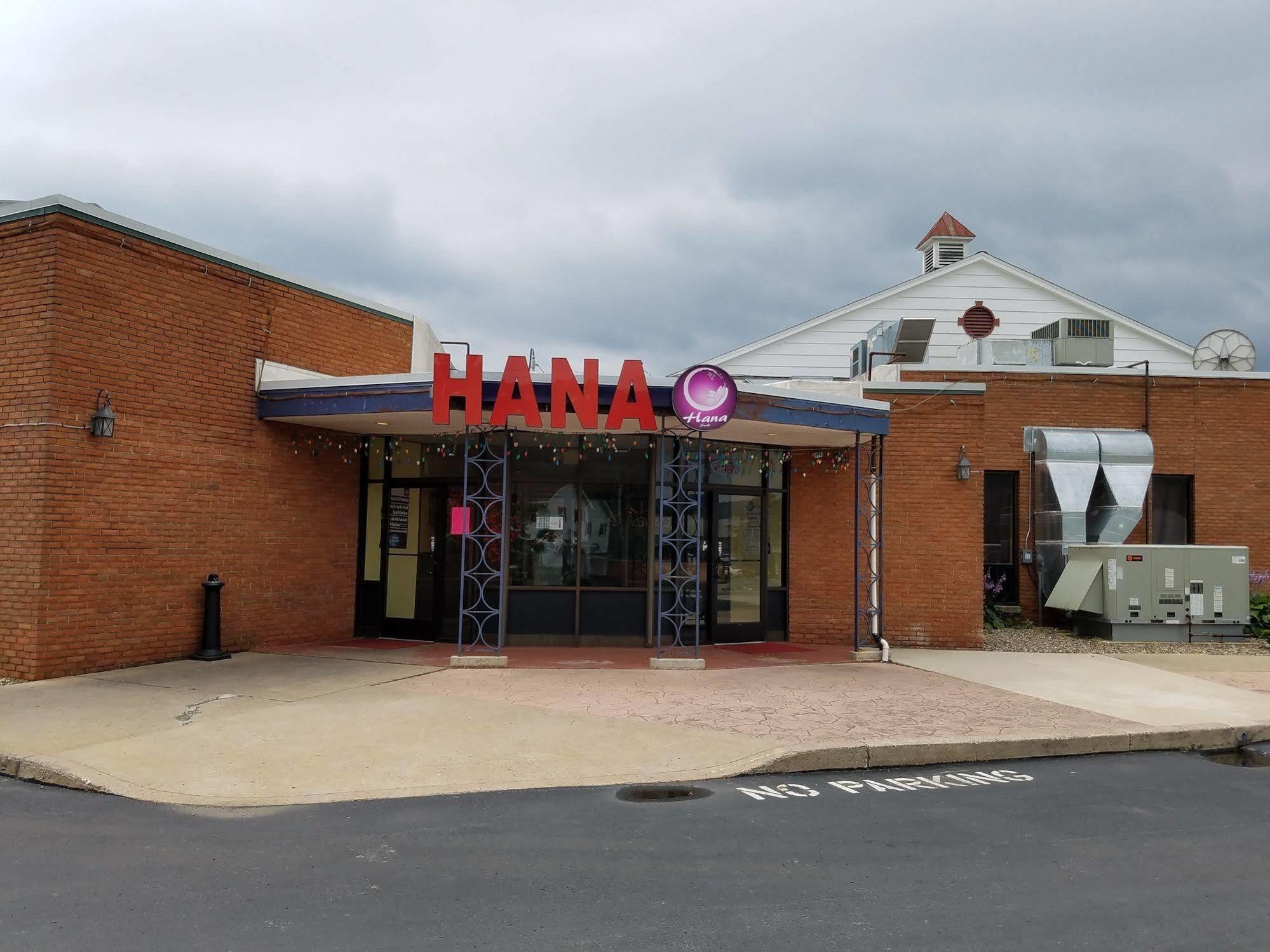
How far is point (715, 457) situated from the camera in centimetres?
1411

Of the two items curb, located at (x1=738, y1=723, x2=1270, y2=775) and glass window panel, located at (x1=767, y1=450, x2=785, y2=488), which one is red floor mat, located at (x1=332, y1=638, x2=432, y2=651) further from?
curb, located at (x1=738, y1=723, x2=1270, y2=775)

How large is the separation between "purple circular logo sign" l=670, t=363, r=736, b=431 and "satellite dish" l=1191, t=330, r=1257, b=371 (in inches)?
507

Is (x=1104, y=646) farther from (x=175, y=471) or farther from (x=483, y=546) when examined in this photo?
(x=175, y=471)

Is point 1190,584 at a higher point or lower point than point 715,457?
lower

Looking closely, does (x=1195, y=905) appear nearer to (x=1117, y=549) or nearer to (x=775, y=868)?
(x=775, y=868)

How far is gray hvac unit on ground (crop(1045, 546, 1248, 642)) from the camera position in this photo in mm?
15234

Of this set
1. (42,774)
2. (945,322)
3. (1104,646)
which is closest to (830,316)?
(945,322)

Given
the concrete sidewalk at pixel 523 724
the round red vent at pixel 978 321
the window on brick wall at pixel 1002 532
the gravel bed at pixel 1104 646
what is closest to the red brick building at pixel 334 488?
the gravel bed at pixel 1104 646

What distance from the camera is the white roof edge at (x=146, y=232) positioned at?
10344mm

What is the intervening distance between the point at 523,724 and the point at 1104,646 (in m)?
10.5

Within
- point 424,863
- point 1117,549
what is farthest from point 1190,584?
point 424,863

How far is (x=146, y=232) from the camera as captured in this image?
36.6 ft

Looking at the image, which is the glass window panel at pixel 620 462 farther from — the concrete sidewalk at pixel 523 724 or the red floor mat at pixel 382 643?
the red floor mat at pixel 382 643

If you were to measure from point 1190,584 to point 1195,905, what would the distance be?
1222 cm
